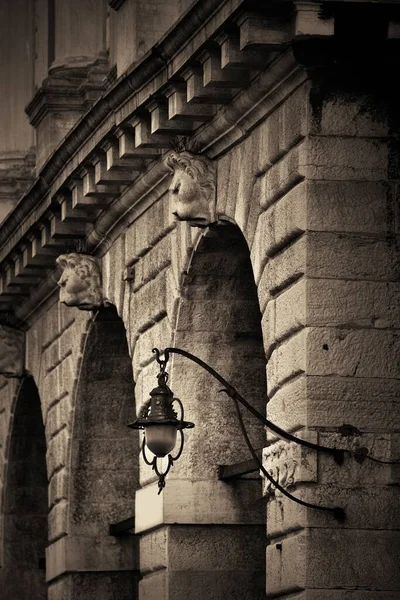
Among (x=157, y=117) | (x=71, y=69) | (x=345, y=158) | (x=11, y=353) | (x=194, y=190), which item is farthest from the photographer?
(x=11, y=353)

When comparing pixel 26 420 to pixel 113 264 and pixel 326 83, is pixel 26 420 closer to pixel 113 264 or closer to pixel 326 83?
pixel 113 264

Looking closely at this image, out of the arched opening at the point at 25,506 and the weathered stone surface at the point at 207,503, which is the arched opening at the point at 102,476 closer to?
the weathered stone surface at the point at 207,503

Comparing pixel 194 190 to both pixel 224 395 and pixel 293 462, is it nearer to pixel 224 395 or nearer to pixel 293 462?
pixel 224 395

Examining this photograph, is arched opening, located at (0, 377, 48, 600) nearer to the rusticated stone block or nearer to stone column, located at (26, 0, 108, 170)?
stone column, located at (26, 0, 108, 170)

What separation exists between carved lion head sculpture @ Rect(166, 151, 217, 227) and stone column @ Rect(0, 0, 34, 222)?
1439 cm

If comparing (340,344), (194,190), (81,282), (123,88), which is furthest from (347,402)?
(81,282)

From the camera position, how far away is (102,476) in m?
28.0

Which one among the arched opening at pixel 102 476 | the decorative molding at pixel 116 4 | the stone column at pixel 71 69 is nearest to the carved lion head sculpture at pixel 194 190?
the decorative molding at pixel 116 4

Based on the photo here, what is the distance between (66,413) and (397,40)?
10333 mm

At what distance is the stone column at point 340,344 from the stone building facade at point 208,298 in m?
0.02

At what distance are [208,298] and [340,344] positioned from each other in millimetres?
4063

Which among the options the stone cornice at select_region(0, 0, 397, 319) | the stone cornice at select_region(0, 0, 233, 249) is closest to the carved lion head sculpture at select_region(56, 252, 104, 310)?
the stone cornice at select_region(0, 0, 397, 319)

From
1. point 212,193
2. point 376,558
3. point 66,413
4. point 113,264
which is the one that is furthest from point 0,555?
point 376,558

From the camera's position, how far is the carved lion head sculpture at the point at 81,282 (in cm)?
2662
